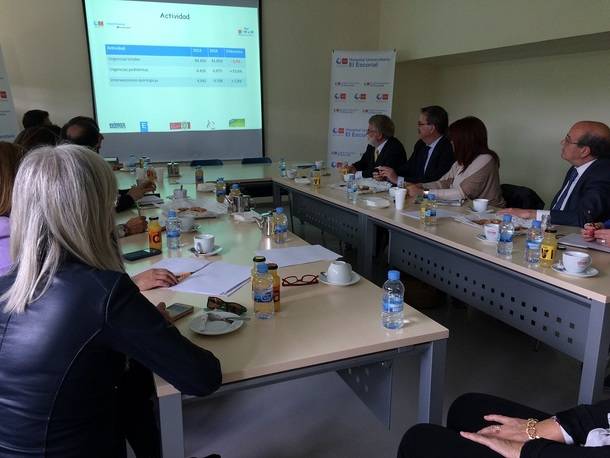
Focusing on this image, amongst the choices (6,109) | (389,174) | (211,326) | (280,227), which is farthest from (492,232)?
(6,109)

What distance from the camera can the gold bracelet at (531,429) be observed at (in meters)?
1.22

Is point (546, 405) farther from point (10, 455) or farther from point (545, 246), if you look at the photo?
point (10, 455)

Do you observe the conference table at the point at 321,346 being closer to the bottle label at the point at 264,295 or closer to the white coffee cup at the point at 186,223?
the bottle label at the point at 264,295

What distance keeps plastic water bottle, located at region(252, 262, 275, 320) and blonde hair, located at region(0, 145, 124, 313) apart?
49 cm

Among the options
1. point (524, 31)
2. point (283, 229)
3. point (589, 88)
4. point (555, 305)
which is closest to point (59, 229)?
point (283, 229)

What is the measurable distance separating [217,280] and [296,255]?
416 millimetres

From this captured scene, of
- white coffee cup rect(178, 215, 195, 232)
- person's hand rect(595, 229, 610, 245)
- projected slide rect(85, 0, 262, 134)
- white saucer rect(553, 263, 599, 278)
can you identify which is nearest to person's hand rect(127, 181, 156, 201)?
white coffee cup rect(178, 215, 195, 232)

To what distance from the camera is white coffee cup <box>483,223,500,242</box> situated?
2180 millimetres

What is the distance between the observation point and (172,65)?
19.2 feet

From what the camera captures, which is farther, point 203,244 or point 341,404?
point 341,404

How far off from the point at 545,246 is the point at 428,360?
80cm

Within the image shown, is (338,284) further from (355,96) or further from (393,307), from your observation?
(355,96)

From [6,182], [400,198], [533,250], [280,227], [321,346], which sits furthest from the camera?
[400,198]

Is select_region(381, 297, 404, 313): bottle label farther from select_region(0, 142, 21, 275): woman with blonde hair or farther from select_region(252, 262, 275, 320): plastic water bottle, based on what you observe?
select_region(0, 142, 21, 275): woman with blonde hair
